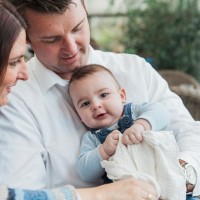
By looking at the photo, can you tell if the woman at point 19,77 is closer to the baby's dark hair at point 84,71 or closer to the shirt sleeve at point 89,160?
the shirt sleeve at point 89,160

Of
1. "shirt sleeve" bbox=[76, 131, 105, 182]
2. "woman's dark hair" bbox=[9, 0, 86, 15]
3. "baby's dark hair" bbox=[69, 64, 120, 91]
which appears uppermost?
"woman's dark hair" bbox=[9, 0, 86, 15]

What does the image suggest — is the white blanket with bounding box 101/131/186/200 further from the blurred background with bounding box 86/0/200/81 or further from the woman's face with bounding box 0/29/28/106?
the blurred background with bounding box 86/0/200/81

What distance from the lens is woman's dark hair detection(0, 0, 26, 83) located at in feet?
4.37

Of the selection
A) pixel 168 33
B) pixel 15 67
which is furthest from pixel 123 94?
pixel 168 33

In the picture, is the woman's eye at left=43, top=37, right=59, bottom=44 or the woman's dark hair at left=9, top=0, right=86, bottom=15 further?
the woman's eye at left=43, top=37, right=59, bottom=44

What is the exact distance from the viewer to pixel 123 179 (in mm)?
1435

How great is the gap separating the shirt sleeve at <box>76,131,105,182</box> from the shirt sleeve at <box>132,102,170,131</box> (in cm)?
20

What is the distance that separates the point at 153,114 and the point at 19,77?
508 mm

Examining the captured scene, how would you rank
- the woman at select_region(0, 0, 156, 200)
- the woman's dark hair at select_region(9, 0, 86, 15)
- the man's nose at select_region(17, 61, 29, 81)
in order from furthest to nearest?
the woman's dark hair at select_region(9, 0, 86, 15) < the man's nose at select_region(17, 61, 29, 81) < the woman at select_region(0, 0, 156, 200)

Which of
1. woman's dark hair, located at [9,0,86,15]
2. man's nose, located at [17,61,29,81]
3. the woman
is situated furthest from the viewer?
woman's dark hair, located at [9,0,86,15]

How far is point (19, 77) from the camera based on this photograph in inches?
56.9

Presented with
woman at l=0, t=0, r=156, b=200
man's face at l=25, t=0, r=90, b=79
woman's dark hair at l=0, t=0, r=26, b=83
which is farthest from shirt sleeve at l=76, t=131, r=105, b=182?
woman's dark hair at l=0, t=0, r=26, b=83

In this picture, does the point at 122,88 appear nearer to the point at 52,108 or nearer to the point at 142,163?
the point at 52,108

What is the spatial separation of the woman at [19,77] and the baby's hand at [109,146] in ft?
0.38
